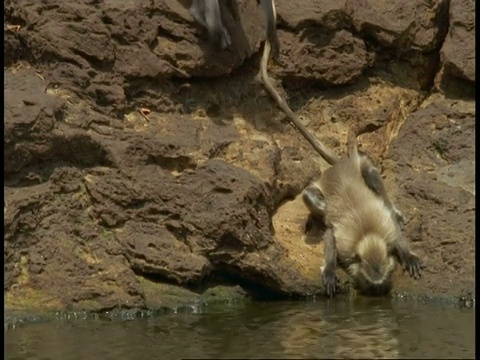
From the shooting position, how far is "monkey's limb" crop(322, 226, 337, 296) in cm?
1066

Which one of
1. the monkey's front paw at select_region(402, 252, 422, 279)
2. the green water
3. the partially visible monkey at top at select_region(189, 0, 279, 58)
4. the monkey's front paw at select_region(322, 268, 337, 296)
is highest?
the partially visible monkey at top at select_region(189, 0, 279, 58)

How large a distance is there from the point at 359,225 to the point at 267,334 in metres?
2.28

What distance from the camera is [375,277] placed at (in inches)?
421

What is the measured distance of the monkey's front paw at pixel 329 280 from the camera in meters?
10.6

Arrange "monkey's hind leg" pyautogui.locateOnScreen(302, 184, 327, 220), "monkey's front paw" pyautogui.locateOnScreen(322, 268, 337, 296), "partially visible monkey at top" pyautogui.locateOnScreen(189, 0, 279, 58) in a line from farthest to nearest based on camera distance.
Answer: "partially visible monkey at top" pyautogui.locateOnScreen(189, 0, 279, 58) < "monkey's hind leg" pyautogui.locateOnScreen(302, 184, 327, 220) < "monkey's front paw" pyautogui.locateOnScreen(322, 268, 337, 296)

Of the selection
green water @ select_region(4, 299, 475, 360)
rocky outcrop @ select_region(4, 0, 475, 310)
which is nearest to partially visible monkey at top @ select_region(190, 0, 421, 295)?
rocky outcrop @ select_region(4, 0, 475, 310)

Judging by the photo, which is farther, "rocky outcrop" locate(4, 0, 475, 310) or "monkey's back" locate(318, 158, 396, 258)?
"monkey's back" locate(318, 158, 396, 258)

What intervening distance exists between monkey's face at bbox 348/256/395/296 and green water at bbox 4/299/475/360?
244 mm

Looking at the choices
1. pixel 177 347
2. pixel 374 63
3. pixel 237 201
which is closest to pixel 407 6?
pixel 374 63

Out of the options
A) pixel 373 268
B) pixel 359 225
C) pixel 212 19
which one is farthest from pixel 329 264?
pixel 212 19

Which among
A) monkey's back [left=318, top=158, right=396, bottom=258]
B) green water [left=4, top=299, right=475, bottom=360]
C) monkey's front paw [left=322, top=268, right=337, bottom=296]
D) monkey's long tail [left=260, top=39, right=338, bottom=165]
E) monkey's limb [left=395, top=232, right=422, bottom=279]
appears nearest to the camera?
green water [left=4, top=299, right=475, bottom=360]

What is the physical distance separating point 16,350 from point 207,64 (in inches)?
155

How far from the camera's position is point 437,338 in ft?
30.0

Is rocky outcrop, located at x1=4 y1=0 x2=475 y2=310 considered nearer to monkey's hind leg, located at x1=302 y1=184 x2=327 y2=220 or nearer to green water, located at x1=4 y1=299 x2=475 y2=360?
monkey's hind leg, located at x1=302 y1=184 x2=327 y2=220
